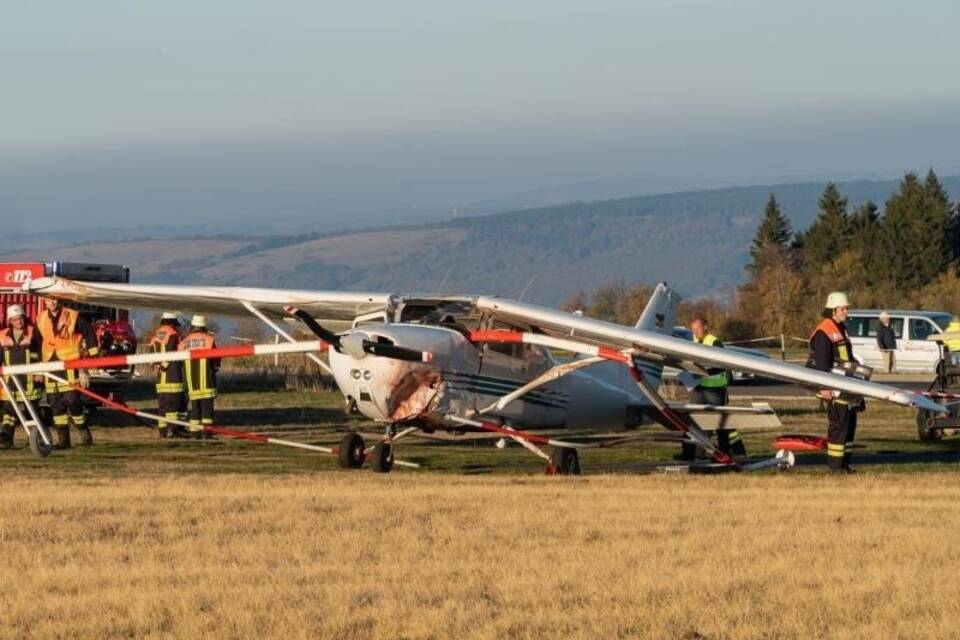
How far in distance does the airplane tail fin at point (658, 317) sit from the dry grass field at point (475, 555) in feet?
15.6

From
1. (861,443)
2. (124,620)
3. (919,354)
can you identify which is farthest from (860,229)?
(124,620)

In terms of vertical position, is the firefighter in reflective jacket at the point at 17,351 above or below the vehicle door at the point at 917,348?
above

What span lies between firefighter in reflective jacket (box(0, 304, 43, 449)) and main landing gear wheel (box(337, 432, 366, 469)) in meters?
5.49

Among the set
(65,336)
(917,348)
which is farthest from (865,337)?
(65,336)

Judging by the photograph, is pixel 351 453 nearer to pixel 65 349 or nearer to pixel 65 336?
pixel 65 349

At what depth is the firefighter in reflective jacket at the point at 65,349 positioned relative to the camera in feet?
75.7

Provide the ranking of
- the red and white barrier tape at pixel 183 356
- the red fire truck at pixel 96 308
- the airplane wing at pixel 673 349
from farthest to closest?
the red fire truck at pixel 96 308
the red and white barrier tape at pixel 183 356
the airplane wing at pixel 673 349

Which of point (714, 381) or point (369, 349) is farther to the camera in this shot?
point (714, 381)

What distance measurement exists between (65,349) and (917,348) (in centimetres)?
2652

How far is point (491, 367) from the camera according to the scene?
19.0 meters

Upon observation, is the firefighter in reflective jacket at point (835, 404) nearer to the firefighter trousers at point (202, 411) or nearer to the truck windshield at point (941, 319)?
the firefighter trousers at point (202, 411)

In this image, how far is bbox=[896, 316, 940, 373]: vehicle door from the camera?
44.4 m

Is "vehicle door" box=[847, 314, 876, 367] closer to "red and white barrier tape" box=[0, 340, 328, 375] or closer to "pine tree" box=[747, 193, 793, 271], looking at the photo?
"red and white barrier tape" box=[0, 340, 328, 375]

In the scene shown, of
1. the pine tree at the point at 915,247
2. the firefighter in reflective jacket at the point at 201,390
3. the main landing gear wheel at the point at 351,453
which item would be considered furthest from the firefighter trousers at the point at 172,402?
the pine tree at the point at 915,247
